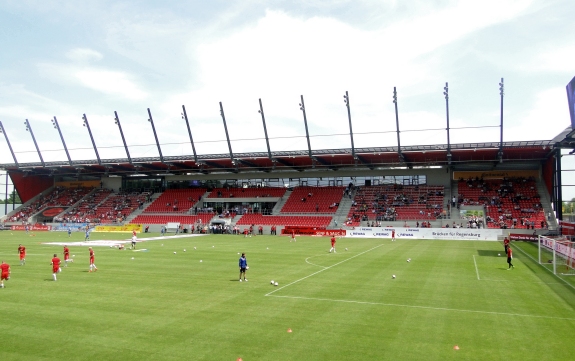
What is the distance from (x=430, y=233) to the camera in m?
49.1

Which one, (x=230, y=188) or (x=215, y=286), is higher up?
(x=230, y=188)

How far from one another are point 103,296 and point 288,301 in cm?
732

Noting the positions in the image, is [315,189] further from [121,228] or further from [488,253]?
[488,253]

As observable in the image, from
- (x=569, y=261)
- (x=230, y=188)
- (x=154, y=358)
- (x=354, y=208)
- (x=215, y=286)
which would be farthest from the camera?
(x=230, y=188)

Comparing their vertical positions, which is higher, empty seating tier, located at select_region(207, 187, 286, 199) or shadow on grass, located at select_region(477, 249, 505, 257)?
empty seating tier, located at select_region(207, 187, 286, 199)

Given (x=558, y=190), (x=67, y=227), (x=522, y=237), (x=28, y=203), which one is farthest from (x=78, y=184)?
(x=558, y=190)

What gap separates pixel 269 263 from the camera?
26.7 metres

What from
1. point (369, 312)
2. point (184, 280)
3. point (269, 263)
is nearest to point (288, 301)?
point (369, 312)

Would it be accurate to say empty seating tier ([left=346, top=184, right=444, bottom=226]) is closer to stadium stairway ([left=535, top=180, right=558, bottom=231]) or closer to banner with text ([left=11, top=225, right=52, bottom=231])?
stadium stairway ([left=535, top=180, right=558, bottom=231])

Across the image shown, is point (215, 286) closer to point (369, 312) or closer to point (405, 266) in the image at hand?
point (369, 312)

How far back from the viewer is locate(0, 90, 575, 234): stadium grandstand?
53.4 m

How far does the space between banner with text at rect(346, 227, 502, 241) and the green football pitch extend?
76.2 feet

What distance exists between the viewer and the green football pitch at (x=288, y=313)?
10633mm

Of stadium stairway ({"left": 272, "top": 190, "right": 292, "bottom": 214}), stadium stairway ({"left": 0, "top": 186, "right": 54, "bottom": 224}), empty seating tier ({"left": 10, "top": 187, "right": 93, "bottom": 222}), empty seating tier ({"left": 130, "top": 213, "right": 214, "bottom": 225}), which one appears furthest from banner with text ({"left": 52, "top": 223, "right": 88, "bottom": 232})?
stadium stairway ({"left": 272, "top": 190, "right": 292, "bottom": 214})
